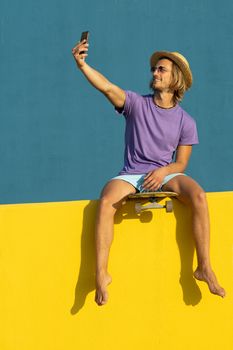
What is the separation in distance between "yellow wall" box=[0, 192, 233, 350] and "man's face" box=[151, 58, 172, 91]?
594 mm

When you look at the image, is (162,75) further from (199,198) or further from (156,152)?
(199,198)

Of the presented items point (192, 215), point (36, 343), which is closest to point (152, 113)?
point (192, 215)

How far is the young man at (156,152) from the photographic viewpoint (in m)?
4.21

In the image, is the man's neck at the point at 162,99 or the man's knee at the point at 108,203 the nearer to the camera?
the man's knee at the point at 108,203

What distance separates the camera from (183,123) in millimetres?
4512

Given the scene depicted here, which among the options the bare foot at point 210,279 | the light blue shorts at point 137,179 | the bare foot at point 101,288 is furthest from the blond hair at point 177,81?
the bare foot at point 101,288

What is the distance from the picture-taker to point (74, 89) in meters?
6.22

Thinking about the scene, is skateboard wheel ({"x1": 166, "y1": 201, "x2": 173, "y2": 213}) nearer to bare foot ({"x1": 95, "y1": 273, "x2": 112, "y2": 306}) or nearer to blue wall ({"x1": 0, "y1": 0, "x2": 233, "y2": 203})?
bare foot ({"x1": 95, "y1": 273, "x2": 112, "y2": 306})

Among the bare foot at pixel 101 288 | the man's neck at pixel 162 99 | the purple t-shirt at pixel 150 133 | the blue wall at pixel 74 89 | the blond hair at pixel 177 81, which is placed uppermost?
the blue wall at pixel 74 89

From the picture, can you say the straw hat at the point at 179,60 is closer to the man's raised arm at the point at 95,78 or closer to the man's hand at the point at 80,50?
the man's raised arm at the point at 95,78

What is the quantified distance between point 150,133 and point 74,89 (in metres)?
1.85

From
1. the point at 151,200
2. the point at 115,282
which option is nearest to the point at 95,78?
the point at 151,200

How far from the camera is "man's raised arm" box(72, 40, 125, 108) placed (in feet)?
14.0

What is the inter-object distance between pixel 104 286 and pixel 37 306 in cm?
37
